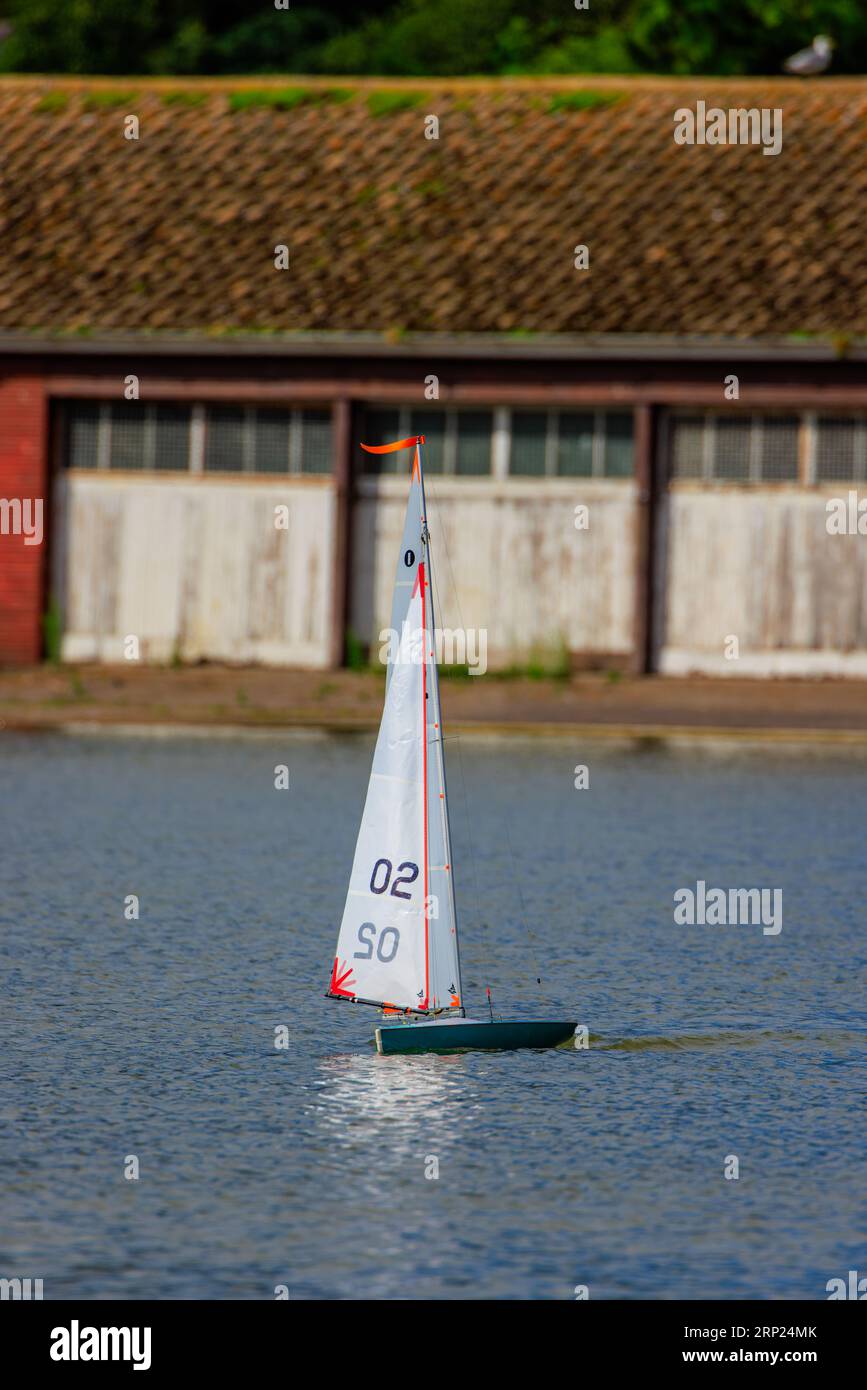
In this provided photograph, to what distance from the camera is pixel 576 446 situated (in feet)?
81.1

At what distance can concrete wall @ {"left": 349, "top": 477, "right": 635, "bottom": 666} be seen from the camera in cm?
2461

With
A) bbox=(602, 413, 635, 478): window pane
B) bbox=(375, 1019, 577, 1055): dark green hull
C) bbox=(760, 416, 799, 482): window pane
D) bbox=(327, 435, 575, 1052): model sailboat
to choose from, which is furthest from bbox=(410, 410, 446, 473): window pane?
bbox=(375, 1019, 577, 1055): dark green hull

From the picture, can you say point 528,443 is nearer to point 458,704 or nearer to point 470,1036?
point 458,704

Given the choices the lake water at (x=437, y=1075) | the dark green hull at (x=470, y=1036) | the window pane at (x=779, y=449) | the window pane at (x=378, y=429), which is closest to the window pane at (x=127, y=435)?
the window pane at (x=378, y=429)

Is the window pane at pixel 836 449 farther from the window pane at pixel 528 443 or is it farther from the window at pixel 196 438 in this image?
the window at pixel 196 438

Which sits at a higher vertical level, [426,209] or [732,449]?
[426,209]

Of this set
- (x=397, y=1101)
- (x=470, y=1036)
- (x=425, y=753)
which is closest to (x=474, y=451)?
(x=425, y=753)

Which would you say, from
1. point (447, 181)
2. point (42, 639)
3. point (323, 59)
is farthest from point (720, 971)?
point (323, 59)

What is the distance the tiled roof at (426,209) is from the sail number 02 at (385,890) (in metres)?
15.7

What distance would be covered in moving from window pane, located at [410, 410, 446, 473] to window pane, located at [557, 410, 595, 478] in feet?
4.01

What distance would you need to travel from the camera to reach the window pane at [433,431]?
977 inches

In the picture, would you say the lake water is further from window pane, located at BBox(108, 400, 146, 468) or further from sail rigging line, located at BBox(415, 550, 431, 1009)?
window pane, located at BBox(108, 400, 146, 468)

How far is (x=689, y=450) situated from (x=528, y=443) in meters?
1.68
